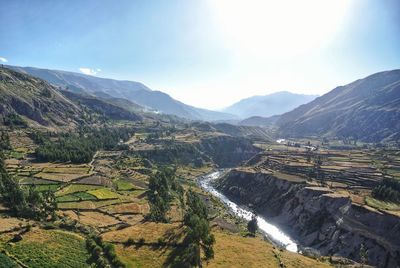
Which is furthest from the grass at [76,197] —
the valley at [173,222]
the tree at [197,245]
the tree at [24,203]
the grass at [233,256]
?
the tree at [197,245]

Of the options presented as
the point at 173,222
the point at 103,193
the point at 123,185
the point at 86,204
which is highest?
the point at 103,193

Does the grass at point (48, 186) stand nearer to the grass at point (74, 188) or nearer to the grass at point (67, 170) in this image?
the grass at point (74, 188)

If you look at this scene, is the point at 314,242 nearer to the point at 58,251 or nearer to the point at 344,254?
the point at 344,254

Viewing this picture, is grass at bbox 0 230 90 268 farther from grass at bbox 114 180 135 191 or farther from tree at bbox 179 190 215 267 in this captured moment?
grass at bbox 114 180 135 191

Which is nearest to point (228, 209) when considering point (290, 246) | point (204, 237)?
point (290, 246)

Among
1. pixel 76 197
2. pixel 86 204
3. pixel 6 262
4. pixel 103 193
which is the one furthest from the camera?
pixel 103 193

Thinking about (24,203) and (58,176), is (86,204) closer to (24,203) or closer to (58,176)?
(24,203)

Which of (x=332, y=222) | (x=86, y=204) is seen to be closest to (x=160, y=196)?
(x=86, y=204)
